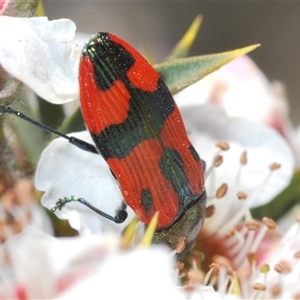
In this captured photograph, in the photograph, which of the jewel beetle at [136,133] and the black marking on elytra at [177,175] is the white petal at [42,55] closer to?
the jewel beetle at [136,133]

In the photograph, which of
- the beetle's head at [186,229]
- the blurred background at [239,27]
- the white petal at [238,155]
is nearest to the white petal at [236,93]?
the white petal at [238,155]

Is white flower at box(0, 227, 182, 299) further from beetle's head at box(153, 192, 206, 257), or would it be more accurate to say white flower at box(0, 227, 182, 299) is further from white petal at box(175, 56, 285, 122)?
white petal at box(175, 56, 285, 122)

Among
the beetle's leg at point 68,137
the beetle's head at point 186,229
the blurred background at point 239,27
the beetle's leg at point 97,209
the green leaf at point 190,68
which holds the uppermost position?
the green leaf at point 190,68

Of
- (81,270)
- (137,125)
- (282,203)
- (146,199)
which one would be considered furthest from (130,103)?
(282,203)

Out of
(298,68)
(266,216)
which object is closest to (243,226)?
(266,216)

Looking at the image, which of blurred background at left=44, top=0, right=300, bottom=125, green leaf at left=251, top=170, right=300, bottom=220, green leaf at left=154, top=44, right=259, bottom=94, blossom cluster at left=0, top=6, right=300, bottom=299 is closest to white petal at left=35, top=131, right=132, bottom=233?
blossom cluster at left=0, top=6, right=300, bottom=299
